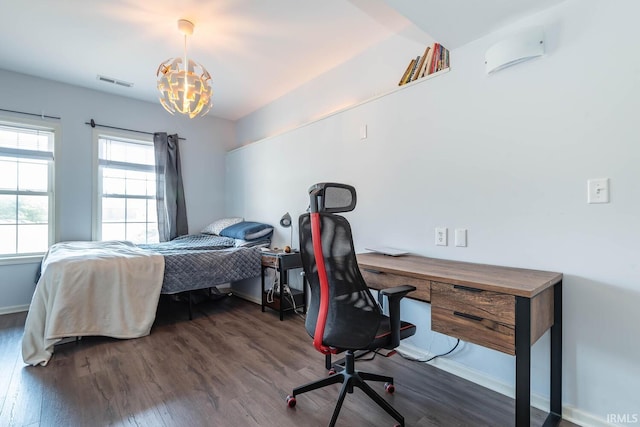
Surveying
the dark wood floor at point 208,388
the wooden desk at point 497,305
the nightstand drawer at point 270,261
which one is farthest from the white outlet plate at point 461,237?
the nightstand drawer at point 270,261

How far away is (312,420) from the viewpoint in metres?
→ 1.55

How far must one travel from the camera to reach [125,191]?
13.1ft

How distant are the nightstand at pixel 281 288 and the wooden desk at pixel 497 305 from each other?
137 centimetres

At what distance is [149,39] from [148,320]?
96.5 inches

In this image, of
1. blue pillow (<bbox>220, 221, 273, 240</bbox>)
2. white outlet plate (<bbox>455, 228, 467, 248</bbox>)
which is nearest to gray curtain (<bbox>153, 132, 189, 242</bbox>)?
blue pillow (<bbox>220, 221, 273, 240</bbox>)

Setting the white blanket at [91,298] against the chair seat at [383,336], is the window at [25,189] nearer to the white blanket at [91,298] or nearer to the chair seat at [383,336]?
the white blanket at [91,298]

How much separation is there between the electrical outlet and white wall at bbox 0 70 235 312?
361 cm

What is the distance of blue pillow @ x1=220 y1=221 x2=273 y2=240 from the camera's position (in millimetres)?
3602

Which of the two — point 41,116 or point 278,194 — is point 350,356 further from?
point 41,116

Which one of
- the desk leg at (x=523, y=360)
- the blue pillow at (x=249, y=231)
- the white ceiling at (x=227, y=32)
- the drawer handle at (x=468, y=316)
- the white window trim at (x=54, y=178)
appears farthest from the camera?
the blue pillow at (x=249, y=231)

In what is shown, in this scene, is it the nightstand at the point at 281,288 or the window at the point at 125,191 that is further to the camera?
the window at the point at 125,191

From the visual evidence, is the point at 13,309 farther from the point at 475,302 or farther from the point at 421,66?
the point at 421,66

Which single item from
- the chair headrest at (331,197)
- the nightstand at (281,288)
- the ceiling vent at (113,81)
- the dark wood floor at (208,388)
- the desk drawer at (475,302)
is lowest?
the dark wood floor at (208,388)
